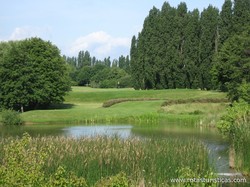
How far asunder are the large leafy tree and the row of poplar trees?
24654 mm

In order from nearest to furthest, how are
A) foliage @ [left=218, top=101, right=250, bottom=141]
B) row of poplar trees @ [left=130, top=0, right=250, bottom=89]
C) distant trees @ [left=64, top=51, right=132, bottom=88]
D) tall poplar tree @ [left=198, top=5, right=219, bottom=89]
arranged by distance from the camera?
foliage @ [left=218, top=101, right=250, bottom=141], row of poplar trees @ [left=130, top=0, right=250, bottom=89], tall poplar tree @ [left=198, top=5, right=219, bottom=89], distant trees @ [left=64, top=51, right=132, bottom=88]

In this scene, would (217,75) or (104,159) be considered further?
(217,75)

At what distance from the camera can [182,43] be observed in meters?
82.9

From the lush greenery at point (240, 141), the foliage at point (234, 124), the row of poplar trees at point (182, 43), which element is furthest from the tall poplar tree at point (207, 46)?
the lush greenery at point (240, 141)

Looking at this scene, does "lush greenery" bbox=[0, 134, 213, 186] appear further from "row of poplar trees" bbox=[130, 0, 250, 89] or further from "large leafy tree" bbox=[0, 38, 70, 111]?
"row of poplar trees" bbox=[130, 0, 250, 89]

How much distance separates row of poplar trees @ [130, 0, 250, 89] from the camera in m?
74.9

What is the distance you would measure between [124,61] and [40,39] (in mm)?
112333

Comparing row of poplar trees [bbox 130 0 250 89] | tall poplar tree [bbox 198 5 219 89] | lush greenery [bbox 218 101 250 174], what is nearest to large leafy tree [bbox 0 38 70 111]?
row of poplar trees [bbox 130 0 250 89]

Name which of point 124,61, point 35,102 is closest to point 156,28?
point 35,102

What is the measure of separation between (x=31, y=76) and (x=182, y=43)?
35.2m

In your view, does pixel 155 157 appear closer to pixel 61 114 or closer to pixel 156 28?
pixel 61 114

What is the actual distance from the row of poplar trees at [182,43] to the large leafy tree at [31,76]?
24.7 m

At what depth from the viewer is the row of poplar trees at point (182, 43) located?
74.9m

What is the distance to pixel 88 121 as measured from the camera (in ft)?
157
